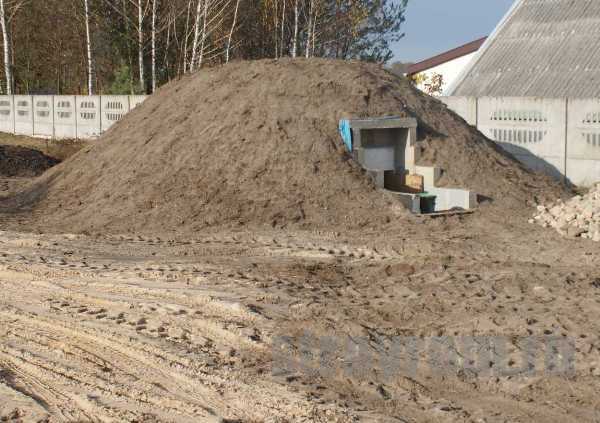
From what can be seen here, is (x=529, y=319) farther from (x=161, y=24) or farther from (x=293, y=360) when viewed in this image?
(x=161, y=24)

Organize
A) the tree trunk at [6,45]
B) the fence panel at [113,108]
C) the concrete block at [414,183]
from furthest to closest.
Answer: the tree trunk at [6,45], the fence panel at [113,108], the concrete block at [414,183]

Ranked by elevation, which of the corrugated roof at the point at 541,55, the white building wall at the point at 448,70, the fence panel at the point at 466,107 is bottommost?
the fence panel at the point at 466,107

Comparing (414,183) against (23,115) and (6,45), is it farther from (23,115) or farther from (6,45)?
(6,45)

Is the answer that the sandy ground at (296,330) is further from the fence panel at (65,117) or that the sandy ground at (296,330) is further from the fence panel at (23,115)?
the fence panel at (23,115)

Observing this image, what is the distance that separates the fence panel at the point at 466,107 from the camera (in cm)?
1873

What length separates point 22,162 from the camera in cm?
2048

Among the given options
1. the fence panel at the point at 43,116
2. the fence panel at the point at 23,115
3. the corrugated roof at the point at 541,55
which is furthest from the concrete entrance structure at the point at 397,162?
the fence panel at the point at 23,115

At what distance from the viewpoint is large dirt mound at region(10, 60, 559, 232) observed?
1311 centimetres

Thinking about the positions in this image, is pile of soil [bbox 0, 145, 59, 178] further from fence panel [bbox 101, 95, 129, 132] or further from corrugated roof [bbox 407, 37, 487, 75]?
corrugated roof [bbox 407, 37, 487, 75]

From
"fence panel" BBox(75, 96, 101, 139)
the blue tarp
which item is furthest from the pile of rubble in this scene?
"fence panel" BBox(75, 96, 101, 139)

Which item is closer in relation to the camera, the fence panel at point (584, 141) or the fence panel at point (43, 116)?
the fence panel at point (584, 141)

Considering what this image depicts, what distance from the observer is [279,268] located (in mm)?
10031

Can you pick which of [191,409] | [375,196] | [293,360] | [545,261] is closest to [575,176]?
[375,196]

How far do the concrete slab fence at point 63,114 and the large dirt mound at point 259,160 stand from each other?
8220 mm
